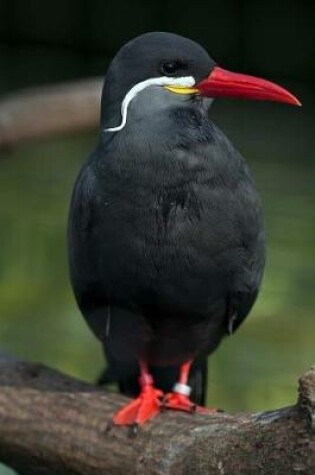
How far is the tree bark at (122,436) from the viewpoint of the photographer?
6.86 ft

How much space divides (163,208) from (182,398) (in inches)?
16.6

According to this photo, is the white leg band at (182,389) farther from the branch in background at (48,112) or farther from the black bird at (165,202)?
the branch in background at (48,112)

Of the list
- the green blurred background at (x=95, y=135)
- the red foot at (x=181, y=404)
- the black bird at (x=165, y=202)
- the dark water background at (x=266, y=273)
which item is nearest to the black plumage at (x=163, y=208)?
the black bird at (x=165, y=202)

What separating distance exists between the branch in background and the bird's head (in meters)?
1.28

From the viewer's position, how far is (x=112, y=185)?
259 centimetres

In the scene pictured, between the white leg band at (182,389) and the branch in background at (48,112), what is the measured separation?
4.18 ft

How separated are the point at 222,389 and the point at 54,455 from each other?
5.08ft

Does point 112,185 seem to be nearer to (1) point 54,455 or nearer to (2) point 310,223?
(1) point 54,455

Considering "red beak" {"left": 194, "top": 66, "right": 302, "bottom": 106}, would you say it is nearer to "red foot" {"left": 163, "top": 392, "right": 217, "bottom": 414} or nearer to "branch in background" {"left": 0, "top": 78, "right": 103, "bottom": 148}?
"red foot" {"left": 163, "top": 392, "right": 217, "bottom": 414}

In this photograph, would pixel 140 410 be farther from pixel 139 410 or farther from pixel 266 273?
pixel 266 273

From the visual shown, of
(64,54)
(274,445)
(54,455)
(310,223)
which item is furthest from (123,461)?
(64,54)

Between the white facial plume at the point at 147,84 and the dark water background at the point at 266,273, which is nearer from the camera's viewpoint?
the white facial plume at the point at 147,84

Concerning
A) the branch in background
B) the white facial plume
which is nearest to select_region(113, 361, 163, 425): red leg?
the white facial plume

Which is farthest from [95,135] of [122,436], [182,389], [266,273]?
[122,436]
